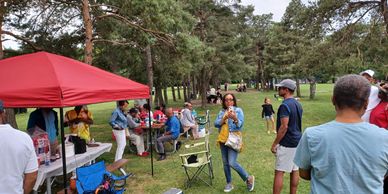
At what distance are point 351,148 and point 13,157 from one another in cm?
253

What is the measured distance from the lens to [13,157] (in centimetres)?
279

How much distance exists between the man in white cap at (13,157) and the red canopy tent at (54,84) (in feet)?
5.90

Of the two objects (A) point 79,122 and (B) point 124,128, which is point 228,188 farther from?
(A) point 79,122

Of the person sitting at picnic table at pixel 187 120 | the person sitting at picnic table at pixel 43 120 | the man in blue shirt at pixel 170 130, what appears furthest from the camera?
the person sitting at picnic table at pixel 187 120

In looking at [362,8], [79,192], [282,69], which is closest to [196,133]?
[79,192]

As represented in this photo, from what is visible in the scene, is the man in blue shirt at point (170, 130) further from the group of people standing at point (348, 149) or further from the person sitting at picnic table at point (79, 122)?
the group of people standing at point (348, 149)

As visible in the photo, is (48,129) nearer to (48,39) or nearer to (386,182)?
(386,182)

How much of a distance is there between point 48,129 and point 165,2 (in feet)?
20.3

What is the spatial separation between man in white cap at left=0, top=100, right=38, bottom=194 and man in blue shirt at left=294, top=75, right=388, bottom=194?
89.4 inches

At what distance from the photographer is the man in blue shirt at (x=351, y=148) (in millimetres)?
1919

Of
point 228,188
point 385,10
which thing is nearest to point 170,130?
point 228,188

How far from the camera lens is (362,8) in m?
15.8

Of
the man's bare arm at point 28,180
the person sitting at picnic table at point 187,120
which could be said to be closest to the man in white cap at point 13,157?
the man's bare arm at point 28,180

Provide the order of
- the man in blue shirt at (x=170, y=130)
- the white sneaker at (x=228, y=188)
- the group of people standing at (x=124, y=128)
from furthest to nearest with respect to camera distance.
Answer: the man in blue shirt at (x=170, y=130), the group of people standing at (x=124, y=128), the white sneaker at (x=228, y=188)
